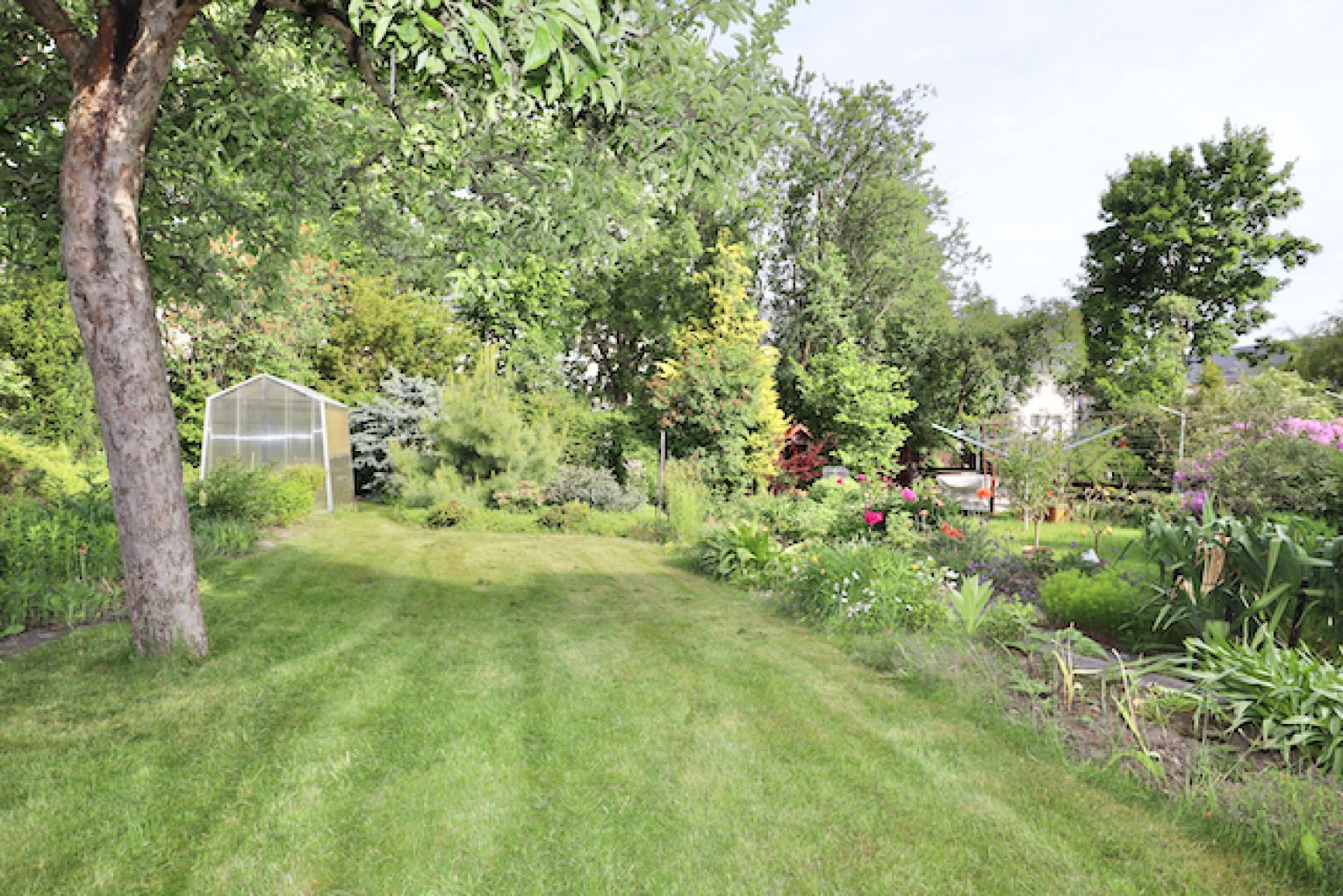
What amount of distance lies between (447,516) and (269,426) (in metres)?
4.27

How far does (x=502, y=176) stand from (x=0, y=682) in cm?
433

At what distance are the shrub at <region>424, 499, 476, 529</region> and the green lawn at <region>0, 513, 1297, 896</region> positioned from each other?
264 inches

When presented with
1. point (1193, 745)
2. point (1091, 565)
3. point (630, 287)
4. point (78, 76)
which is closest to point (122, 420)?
point (78, 76)

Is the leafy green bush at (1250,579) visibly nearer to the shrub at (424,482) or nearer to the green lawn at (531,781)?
the green lawn at (531,781)

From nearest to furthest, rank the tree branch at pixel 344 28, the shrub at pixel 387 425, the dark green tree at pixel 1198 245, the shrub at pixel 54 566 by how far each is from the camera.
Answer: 1. the tree branch at pixel 344 28
2. the shrub at pixel 54 566
3. the shrub at pixel 387 425
4. the dark green tree at pixel 1198 245

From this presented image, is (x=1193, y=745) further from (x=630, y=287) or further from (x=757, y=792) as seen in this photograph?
(x=630, y=287)

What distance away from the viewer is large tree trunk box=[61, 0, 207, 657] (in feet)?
11.6

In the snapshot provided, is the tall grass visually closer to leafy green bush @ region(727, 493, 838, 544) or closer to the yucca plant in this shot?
leafy green bush @ region(727, 493, 838, 544)

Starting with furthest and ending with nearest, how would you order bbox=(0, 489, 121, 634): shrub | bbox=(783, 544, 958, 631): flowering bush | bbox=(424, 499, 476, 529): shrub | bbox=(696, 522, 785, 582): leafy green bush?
1. bbox=(424, 499, 476, 529): shrub
2. bbox=(696, 522, 785, 582): leafy green bush
3. bbox=(783, 544, 958, 631): flowering bush
4. bbox=(0, 489, 121, 634): shrub

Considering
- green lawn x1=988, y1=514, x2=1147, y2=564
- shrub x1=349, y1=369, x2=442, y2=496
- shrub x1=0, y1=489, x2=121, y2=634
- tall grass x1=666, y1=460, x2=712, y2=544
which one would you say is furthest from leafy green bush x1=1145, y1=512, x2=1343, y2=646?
shrub x1=349, y1=369, x2=442, y2=496

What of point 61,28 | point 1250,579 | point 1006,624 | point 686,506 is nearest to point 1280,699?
point 1250,579

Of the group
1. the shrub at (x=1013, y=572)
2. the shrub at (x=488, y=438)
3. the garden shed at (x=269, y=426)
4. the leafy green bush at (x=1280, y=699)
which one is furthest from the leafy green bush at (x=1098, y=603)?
the garden shed at (x=269, y=426)

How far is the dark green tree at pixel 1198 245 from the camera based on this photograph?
76.2 feet

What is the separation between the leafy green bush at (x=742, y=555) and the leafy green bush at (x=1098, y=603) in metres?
2.59
